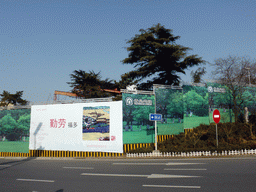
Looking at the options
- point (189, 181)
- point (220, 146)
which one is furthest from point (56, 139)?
point (189, 181)

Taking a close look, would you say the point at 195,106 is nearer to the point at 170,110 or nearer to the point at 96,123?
the point at 170,110

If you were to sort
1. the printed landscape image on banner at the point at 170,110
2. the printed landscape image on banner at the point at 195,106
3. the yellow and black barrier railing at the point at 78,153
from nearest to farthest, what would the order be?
the yellow and black barrier railing at the point at 78,153 → the printed landscape image on banner at the point at 170,110 → the printed landscape image on banner at the point at 195,106

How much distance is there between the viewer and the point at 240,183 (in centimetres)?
888

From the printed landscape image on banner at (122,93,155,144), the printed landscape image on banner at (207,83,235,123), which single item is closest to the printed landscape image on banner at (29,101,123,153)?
the printed landscape image on banner at (122,93,155,144)

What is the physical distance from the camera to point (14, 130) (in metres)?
24.9

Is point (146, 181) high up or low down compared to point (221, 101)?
down

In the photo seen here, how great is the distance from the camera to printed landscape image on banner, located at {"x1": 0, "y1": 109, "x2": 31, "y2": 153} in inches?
948

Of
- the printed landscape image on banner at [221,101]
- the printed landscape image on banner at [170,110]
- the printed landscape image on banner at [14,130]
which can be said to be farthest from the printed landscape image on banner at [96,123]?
the printed landscape image on banner at [221,101]

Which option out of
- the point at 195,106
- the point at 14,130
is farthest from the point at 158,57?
the point at 14,130

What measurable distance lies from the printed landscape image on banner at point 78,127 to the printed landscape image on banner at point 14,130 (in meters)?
0.85

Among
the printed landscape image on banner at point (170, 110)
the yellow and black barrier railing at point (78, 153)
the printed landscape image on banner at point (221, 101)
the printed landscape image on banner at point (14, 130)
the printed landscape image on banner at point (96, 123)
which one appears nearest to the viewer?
the yellow and black barrier railing at point (78, 153)

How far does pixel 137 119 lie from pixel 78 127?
17.2ft

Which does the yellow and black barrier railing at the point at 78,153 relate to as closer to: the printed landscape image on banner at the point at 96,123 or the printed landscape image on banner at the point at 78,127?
the printed landscape image on banner at the point at 78,127

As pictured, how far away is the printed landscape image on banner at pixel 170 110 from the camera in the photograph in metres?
21.9
